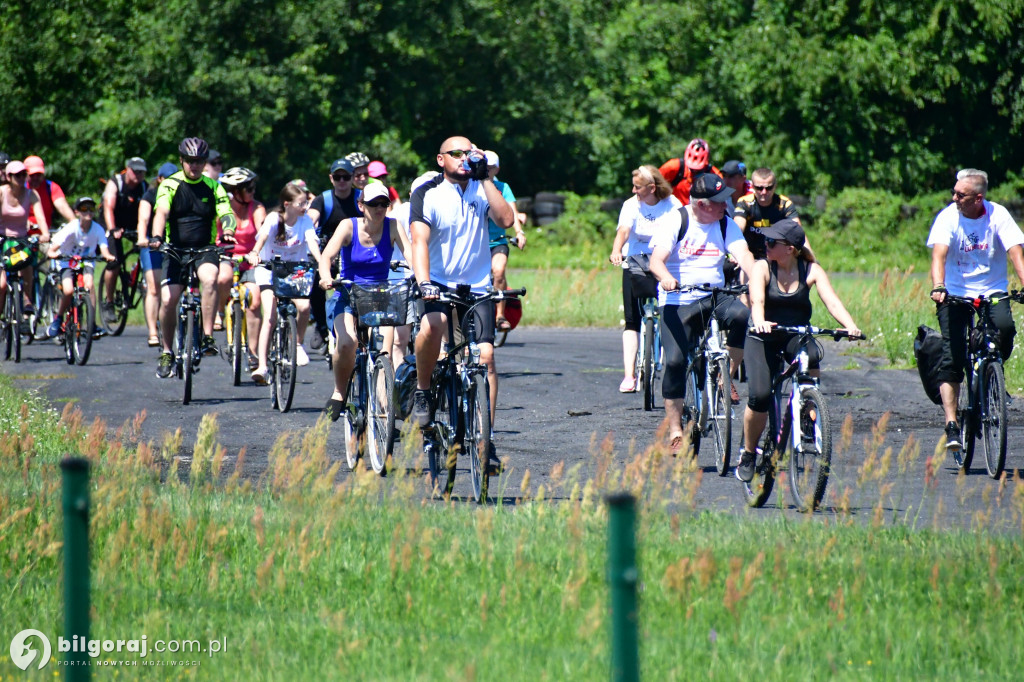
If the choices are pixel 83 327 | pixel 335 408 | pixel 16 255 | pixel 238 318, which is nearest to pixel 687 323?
pixel 335 408

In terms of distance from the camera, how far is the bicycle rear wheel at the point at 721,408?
30.7 ft

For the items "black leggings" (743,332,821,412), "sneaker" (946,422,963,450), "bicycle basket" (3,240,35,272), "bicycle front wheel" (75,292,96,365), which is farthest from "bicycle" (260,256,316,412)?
"sneaker" (946,422,963,450)

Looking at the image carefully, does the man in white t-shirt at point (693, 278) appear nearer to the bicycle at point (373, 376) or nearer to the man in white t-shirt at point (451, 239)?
the man in white t-shirt at point (451, 239)

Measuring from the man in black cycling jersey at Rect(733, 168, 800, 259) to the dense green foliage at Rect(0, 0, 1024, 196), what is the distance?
23597 mm

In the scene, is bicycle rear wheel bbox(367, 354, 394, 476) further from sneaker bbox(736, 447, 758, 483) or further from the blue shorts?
the blue shorts

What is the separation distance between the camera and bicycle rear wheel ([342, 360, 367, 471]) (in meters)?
9.46

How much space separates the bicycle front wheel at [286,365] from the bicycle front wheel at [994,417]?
5403 mm

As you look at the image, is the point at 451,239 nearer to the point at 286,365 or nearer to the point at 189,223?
the point at 286,365

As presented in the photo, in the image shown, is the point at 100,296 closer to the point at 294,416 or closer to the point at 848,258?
the point at 294,416

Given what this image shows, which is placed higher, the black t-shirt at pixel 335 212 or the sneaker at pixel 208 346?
the black t-shirt at pixel 335 212

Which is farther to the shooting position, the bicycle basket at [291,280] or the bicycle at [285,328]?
the bicycle basket at [291,280]

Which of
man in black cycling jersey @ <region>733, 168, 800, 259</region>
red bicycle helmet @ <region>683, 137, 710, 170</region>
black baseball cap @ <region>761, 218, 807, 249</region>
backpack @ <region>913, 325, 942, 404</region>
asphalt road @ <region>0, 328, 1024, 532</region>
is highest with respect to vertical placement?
red bicycle helmet @ <region>683, 137, 710, 170</region>

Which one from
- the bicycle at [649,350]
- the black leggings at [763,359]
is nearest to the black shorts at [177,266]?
the bicycle at [649,350]

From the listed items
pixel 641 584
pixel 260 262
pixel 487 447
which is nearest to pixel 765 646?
pixel 641 584
